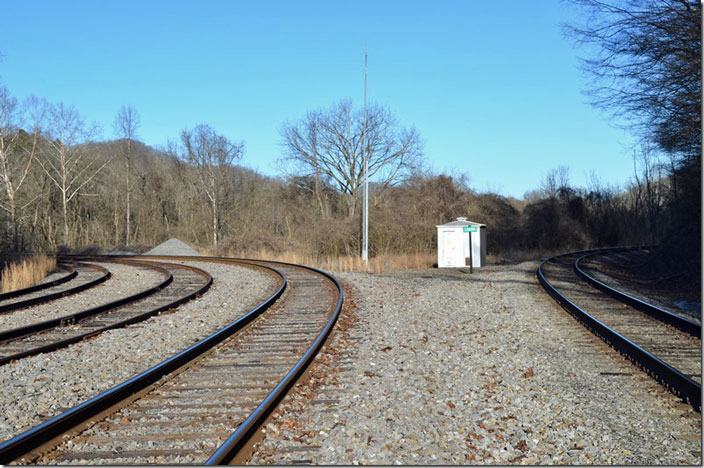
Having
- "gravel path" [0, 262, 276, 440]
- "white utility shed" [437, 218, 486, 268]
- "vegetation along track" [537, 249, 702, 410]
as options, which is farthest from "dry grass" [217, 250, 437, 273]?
"gravel path" [0, 262, 276, 440]

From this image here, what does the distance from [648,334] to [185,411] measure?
764 cm

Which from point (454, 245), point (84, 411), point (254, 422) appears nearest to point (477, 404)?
point (254, 422)

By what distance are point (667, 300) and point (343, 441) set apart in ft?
44.9

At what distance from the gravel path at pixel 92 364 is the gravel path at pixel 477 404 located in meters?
2.24

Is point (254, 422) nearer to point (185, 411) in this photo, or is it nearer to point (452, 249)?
point (185, 411)

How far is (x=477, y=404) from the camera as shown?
18.7 ft

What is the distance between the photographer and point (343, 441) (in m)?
4.68

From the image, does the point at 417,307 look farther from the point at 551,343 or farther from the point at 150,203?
the point at 150,203

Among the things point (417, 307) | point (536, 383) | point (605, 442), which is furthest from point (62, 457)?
point (417, 307)

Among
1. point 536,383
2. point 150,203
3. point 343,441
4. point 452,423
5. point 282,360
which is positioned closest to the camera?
point 343,441

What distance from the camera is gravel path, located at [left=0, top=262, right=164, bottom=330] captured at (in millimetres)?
11312

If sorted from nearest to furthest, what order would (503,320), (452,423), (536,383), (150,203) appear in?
(452,423), (536,383), (503,320), (150,203)

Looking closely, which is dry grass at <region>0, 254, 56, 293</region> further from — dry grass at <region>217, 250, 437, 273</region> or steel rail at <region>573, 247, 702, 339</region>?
steel rail at <region>573, 247, 702, 339</region>

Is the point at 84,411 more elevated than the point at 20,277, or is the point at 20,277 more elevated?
the point at 20,277
